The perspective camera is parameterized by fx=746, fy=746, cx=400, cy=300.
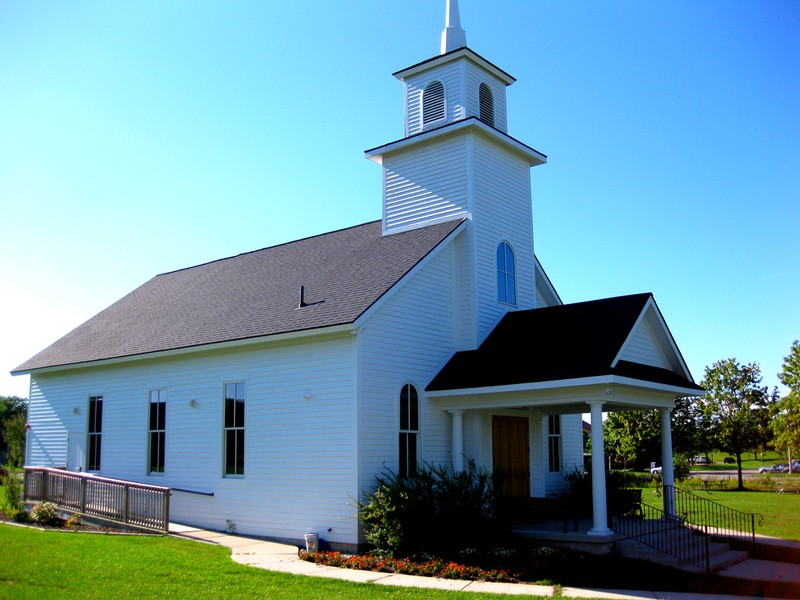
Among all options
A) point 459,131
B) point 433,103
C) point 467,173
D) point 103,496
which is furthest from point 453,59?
point 103,496

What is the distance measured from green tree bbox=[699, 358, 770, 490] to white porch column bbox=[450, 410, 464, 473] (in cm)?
3493

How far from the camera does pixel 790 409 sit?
41625 mm

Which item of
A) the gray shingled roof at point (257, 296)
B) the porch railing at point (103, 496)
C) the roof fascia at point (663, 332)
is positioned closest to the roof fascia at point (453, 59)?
the gray shingled roof at point (257, 296)

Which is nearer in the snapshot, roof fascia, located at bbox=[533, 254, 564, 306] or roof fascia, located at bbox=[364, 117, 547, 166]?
roof fascia, located at bbox=[364, 117, 547, 166]

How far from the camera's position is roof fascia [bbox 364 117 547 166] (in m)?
19.8

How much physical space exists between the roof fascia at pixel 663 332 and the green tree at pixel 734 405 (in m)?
31.3

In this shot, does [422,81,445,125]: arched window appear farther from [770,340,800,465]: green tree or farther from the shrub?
[770,340,800,465]: green tree

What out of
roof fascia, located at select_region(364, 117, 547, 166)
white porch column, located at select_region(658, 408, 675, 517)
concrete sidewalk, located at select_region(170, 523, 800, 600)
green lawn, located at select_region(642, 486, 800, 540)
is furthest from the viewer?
green lawn, located at select_region(642, 486, 800, 540)

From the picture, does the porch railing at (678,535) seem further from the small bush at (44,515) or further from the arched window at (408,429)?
the small bush at (44,515)

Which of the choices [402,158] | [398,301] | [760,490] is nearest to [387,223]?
[402,158]

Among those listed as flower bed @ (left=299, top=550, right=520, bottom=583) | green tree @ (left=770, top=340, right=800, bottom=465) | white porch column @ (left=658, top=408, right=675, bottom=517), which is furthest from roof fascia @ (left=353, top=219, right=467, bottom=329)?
green tree @ (left=770, top=340, right=800, bottom=465)

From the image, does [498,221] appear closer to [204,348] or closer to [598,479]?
[598,479]

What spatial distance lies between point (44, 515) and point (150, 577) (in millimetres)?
8539

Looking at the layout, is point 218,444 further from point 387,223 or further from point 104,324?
point 104,324
